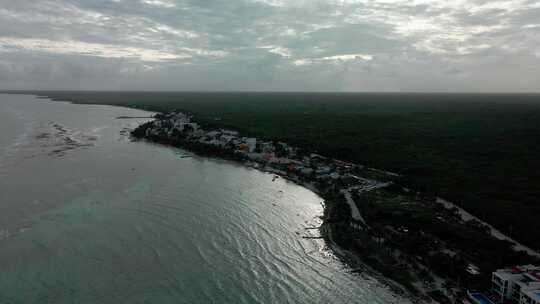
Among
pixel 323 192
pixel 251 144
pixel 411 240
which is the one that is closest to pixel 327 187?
pixel 323 192

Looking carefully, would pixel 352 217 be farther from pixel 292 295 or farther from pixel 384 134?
pixel 384 134

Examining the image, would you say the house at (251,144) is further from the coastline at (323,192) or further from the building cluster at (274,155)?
the coastline at (323,192)

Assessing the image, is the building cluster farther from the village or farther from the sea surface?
the sea surface

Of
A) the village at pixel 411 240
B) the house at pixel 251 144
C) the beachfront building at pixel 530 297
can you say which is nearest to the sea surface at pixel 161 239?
the village at pixel 411 240

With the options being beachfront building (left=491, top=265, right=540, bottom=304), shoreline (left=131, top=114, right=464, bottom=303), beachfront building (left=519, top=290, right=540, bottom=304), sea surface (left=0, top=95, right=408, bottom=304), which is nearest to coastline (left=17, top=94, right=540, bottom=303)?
shoreline (left=131, top=114, right=464, bottom=303)

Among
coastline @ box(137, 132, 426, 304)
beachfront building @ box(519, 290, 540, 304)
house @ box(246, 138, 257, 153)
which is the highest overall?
house @ box(246, 138, 257, 153)

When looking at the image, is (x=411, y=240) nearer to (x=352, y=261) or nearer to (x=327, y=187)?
Result: (x=352, y=261)

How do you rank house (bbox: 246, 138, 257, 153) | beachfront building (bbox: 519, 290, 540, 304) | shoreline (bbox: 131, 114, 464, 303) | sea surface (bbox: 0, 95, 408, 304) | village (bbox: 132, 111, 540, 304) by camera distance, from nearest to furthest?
beachfront building (bbox: 519, 290, 540, 304), village (bbox: 132, 111, 540, 304), sea surface (bbox: 0, 95, 408, 304), shoreline (bbox: 131, 114, 464, 303), house (bbox: 246, 138, 257, 153)
